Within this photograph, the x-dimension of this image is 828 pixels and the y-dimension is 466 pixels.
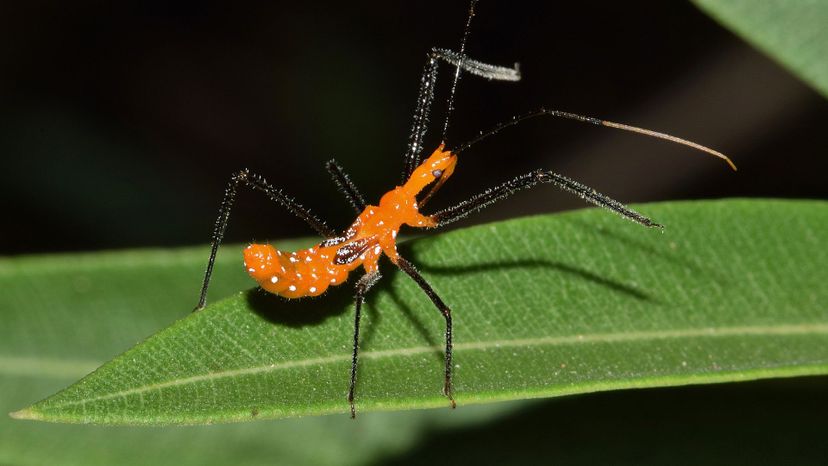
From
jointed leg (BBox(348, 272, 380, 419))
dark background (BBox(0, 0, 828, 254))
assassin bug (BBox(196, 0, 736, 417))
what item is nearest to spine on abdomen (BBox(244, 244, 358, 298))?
assassin bug (BBox(196, 0, 736, 417))

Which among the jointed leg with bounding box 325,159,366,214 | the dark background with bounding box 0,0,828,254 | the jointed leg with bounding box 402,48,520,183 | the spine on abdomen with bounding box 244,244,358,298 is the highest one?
the dark background with bounding box 0,0,828,254

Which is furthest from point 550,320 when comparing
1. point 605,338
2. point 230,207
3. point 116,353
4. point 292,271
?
point 116,353

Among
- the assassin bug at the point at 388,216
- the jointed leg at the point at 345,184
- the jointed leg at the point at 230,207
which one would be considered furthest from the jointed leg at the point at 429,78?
the jointed leg at the point at 230,207

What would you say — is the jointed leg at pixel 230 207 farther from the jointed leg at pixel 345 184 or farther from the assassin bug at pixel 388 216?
the jointed leg at pixel 345 184

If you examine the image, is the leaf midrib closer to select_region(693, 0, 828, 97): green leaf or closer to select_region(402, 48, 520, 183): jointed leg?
select_region(693, 0, 828, 97): green leaf

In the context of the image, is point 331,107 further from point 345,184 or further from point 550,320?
point 550,320
